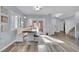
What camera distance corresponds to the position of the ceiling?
1.87 m

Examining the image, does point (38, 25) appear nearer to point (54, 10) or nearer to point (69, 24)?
point (54, 10)

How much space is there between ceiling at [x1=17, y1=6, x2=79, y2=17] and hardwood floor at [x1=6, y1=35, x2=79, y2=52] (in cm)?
42

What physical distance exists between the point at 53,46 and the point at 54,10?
24.3 inches

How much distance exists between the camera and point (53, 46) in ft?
6.14

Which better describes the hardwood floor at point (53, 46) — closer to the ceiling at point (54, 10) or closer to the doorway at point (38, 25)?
the doorway at point (38, 25)

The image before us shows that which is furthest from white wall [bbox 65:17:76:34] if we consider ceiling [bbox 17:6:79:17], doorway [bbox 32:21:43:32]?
doorway [bbox 32:21:43:32]

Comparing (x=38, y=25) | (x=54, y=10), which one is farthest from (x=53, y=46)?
(x=54, y=10)

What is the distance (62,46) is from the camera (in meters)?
1.88

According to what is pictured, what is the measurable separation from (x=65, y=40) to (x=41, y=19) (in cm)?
55

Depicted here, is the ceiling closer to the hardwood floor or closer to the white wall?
the white wall

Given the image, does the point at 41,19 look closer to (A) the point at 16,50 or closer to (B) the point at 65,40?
(B) the point at 65,40
